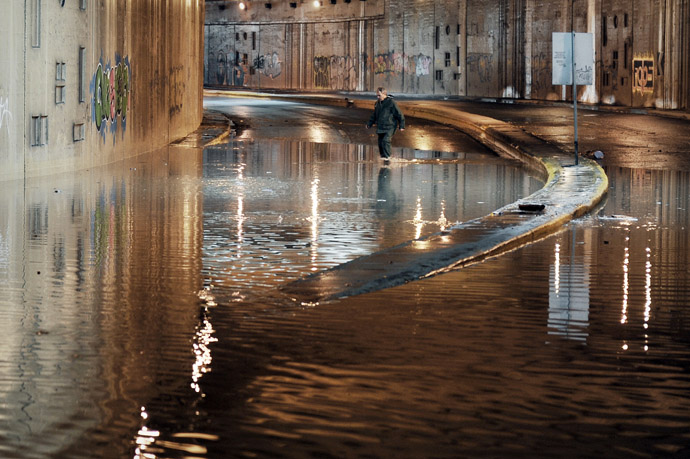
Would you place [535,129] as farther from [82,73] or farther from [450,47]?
[450,47]

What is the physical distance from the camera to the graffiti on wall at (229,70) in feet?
265

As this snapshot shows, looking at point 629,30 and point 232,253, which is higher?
point 629,30

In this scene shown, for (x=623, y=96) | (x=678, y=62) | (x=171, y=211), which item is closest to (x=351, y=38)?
(x=623, y=96)

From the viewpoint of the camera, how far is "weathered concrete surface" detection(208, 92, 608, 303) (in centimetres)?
1037

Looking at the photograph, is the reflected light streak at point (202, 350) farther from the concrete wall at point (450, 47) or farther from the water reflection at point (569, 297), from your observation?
the concrete wall at point (450, 47)

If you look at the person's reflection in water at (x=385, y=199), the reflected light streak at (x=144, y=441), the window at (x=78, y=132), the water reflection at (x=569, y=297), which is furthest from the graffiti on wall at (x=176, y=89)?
the reflected light streak at (x=144, y=441)

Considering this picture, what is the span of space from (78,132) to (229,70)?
6131 cm

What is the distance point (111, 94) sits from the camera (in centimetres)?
2328

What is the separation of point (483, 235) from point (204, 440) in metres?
7.66

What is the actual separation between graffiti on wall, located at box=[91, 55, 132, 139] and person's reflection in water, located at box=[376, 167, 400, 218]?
5006 millimetres

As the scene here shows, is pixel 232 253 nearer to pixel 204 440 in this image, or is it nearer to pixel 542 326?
pixel 542 326

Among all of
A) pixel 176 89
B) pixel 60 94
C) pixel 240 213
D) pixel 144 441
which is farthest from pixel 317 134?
pixel 144 441

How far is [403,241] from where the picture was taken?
1343 centimetres

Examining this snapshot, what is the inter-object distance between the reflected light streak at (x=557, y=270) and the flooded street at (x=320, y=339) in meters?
0.02
